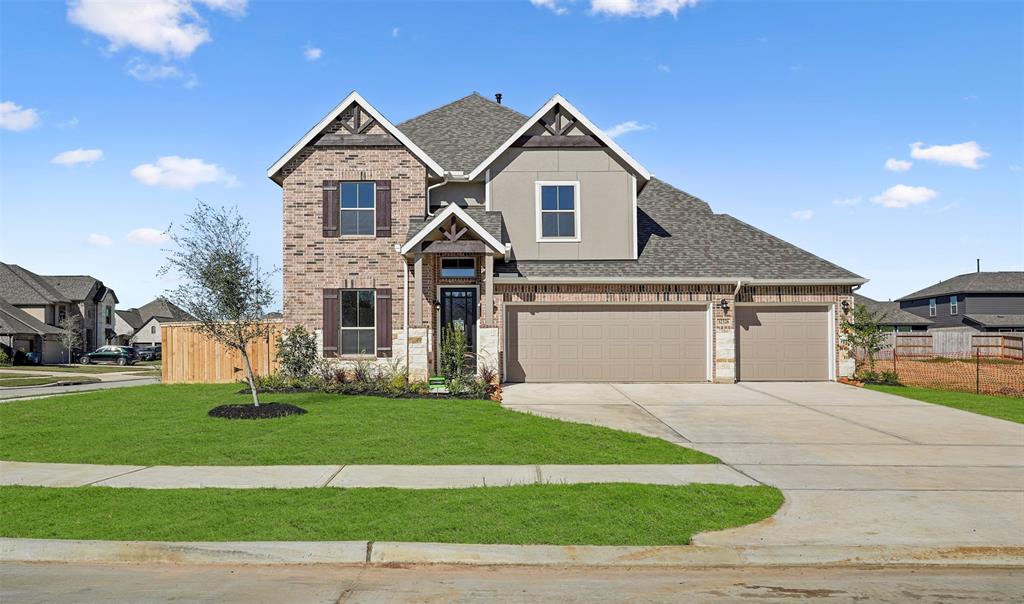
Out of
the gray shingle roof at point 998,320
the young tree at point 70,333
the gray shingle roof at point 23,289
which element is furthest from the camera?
the gray shingle roof at point 23,289

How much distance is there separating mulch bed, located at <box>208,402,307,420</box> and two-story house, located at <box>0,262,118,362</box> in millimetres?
45475

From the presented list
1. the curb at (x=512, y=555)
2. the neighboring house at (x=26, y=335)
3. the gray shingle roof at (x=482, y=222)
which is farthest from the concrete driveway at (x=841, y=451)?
the neighboring house at (x=26, y=335)

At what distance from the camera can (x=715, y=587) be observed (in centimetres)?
Answer: 523

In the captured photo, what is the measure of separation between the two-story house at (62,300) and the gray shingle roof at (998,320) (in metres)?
72.6

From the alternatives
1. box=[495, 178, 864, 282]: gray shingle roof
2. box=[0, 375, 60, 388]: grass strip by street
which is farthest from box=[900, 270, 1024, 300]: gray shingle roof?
box=[0, 375, 60, 388]: grass strip by street

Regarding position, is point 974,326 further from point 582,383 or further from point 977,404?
point 582,383

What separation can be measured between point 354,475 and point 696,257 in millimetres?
14475

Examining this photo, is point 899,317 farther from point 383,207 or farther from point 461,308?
point 383,207

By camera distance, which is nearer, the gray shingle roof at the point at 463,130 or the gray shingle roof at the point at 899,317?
the gray shingle roof at the point at 463,130

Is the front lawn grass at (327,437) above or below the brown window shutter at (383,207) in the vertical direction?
below

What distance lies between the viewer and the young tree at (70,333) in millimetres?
50812

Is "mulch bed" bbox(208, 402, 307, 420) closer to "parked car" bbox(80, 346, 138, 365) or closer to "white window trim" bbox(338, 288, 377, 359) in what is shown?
"white window trim" bbox(338, 288, 377, 359)

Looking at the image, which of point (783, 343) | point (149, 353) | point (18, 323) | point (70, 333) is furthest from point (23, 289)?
point (783, 343)

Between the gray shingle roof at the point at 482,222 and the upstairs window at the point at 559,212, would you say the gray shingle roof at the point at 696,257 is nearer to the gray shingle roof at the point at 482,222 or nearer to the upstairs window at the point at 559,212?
the upstairs window at the point at 559,212
